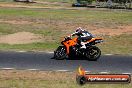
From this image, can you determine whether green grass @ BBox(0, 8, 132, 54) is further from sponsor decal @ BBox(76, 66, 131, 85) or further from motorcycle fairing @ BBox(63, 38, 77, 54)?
sponsor decal @ BBox(76, 66, 131, 85)

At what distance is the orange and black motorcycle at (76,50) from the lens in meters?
22.8

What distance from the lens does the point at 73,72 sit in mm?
19844

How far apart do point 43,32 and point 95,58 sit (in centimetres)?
1194

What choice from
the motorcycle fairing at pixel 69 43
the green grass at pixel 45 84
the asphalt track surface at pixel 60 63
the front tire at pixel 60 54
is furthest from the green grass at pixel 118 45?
the green grass at pixel 45 84

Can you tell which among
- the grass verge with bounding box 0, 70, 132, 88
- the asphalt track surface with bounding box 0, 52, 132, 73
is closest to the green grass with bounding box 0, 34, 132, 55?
the asphalt track surface with bounding box 0, 52, 132, 73

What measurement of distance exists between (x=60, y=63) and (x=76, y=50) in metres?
1.74

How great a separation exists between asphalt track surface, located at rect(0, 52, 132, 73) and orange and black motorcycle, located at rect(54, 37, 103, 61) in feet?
1.18

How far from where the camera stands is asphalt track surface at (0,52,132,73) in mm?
20734

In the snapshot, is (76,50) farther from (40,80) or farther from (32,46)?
(40,80)

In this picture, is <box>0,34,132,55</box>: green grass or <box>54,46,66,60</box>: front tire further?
<box>0,34,132,55</box>: green grass

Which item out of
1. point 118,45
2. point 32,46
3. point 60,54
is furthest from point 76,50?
point 118,45

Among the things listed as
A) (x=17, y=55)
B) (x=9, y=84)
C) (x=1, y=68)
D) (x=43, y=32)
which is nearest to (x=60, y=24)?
(x=43, y=32)

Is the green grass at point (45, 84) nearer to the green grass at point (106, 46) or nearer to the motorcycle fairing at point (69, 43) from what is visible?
the motorcycle fairing at point (69, 43)

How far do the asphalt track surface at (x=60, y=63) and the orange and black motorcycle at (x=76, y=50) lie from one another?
1.18 ft
